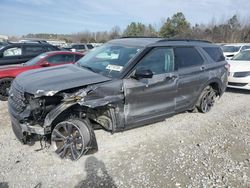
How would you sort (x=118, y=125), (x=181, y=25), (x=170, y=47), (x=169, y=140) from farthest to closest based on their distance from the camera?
(x=181, y=25) → (x=170, y=47) → (x=169, y=140) → (x=118, y=125)

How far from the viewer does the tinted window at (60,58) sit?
312 inches

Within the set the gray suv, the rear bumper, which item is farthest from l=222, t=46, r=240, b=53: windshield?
the gray suv

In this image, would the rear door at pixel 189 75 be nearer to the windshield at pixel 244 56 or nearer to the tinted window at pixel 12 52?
the windshield at pixel 244 56

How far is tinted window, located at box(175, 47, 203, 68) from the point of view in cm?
503

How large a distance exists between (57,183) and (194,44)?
14.1ft

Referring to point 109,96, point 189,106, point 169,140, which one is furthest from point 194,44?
point 109,96

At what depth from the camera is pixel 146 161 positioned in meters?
3.76

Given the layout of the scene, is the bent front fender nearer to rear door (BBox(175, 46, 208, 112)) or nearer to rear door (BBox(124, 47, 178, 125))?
rear door (BBox(124, 47, 178, 125))

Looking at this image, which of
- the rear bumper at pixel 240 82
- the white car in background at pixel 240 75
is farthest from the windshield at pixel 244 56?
the rear bumper at pixel 240 82

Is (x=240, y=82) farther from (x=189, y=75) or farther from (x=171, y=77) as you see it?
(x=171, y=77)

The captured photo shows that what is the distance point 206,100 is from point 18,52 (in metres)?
7.40

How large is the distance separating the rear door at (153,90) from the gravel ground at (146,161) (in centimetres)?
49

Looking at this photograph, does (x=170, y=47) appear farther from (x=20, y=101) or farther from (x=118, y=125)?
(x=20, y=101)

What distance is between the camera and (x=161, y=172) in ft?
11.4
